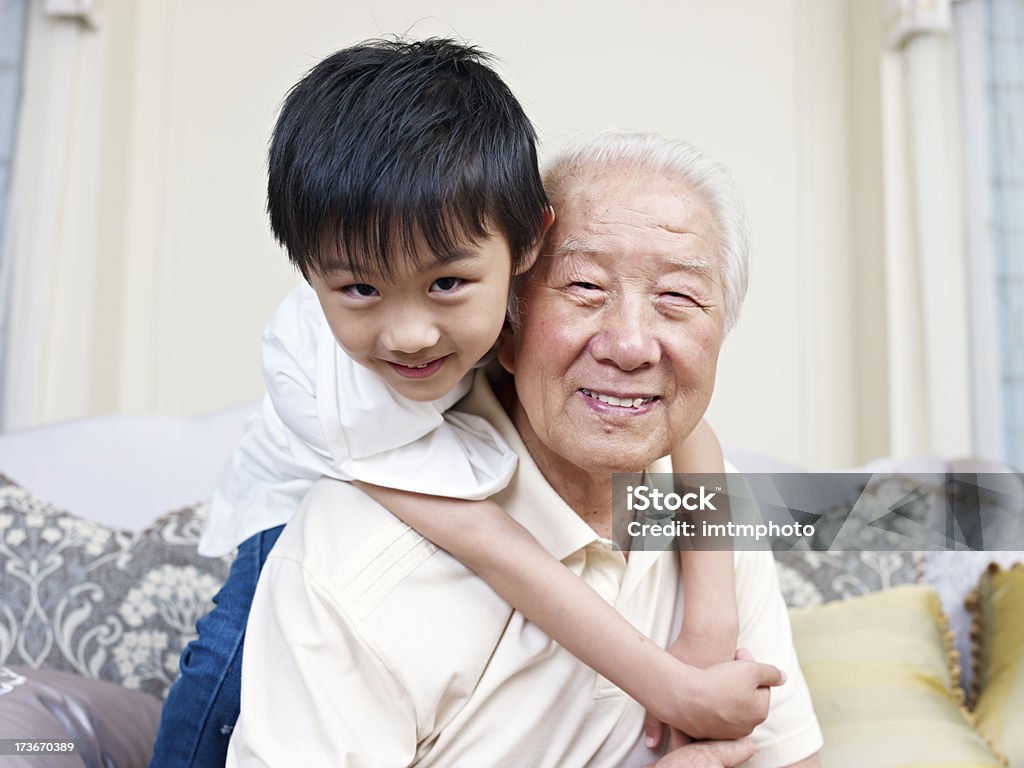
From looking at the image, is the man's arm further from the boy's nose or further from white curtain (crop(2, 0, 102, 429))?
white curtain (crop(2, 0, 102, 429))

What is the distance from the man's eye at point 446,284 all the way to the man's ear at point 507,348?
7.6 inches

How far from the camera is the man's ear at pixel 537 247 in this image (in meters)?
1.24

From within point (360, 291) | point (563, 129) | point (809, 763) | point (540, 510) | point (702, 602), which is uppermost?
point (563, 129)

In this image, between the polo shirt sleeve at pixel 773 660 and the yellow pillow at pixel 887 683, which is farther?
the yellow pillow at pixel 887 683

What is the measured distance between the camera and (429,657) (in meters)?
1.21

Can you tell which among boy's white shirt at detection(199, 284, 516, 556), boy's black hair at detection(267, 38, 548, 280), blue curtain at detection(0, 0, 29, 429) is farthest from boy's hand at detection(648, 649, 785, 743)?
blue curtain at detection(0, 0, 29, 429)

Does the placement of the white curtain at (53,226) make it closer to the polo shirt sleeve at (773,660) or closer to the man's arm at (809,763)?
the polo shirt sleeve at (773,660)

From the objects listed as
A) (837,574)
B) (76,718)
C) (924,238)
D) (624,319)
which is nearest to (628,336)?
(624,319)

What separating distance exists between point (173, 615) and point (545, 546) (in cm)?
101

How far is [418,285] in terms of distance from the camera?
1.14 m

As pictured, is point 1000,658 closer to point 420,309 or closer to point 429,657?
point 429,657

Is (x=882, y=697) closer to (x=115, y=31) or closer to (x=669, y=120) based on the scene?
(x=669, y=120)

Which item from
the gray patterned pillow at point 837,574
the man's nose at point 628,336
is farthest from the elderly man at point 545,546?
the gray patterned pillow at point 837,574

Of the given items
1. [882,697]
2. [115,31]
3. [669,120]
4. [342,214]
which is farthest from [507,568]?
[115,31]
